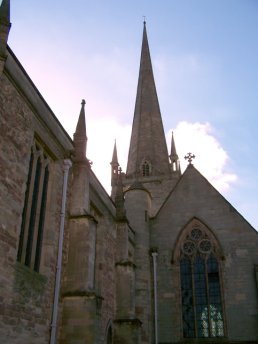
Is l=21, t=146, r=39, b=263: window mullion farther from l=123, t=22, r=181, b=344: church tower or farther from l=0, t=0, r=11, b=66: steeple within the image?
l=123, t=22, r=181, b=344: church tower

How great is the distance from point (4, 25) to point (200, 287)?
1341cm

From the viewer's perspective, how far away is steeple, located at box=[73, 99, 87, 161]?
1305 centimetres

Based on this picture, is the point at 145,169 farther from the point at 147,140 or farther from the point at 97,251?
the point at 97,251

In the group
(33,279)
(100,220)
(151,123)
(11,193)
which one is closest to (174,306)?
(100,220)

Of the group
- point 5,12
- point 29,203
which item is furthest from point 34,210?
point 5,12

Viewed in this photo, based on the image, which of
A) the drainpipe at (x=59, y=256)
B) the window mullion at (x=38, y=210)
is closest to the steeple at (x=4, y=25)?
the window mullion at (x=38, y=210)

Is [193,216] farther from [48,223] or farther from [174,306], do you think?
[48,223]

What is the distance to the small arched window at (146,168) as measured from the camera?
31.0 m

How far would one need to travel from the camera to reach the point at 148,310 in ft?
58.0

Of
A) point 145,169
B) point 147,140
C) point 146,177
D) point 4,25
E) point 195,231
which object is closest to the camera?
point 4,25

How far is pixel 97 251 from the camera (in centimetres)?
1473

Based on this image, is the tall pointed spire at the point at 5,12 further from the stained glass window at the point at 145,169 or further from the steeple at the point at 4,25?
the stained glass window at the point at 145,169

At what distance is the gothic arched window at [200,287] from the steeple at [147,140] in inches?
482

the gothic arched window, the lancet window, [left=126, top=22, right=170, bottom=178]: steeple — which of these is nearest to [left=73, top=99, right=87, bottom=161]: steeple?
the lancet window
